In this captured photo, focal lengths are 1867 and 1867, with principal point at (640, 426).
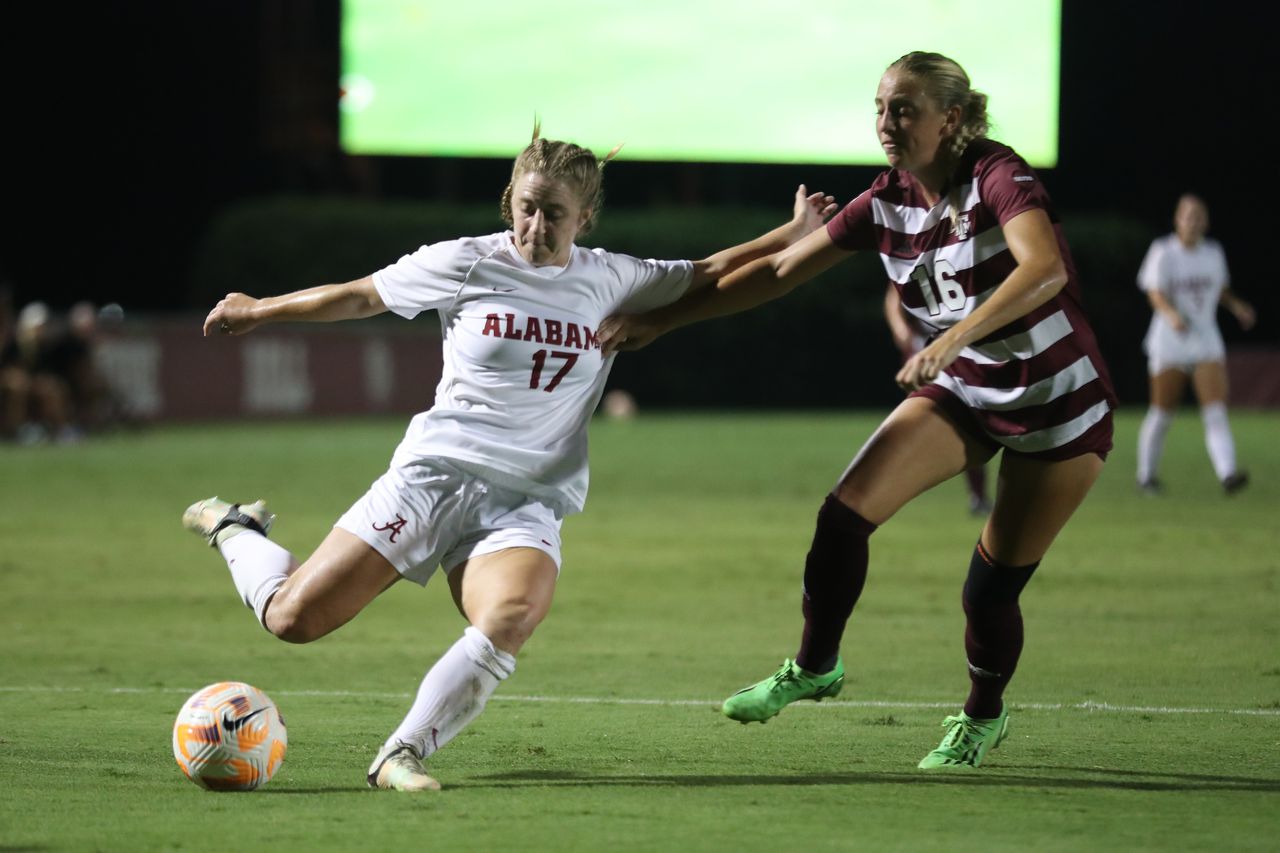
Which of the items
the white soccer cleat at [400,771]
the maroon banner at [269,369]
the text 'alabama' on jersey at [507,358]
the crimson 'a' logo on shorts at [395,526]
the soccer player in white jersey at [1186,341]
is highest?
the text 'alabama' on jersey at [507,358]

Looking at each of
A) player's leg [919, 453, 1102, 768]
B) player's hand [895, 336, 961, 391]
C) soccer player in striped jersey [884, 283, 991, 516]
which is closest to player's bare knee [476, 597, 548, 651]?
player's hand [895, 336, 961, 391]

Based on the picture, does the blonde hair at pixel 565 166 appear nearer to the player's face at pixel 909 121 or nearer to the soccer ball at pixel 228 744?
the player's face at pixel 909 121

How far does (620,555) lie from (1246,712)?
18.9 feet

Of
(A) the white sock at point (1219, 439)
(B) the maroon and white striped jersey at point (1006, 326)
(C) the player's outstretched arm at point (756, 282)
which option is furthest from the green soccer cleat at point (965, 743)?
(A) the white sock at point (1219, 439)

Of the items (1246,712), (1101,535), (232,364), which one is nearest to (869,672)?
(1246,712)

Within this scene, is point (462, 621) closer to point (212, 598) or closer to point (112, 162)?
point (212, 598)

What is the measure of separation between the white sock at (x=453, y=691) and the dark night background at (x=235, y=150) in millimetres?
29538

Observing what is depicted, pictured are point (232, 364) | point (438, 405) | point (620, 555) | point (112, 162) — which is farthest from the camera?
point (112, 162)

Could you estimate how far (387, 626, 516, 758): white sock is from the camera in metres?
5.07

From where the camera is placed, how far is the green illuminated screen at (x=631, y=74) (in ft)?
→ 88.2

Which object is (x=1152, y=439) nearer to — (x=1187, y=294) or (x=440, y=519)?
(x=1187, y=294)

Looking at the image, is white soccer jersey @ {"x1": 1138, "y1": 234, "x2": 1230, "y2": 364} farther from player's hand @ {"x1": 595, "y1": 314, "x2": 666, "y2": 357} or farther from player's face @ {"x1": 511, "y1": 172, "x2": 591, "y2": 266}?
player's face @ {"x1": 511, "y1": 172, "x2": 591, "y2": 266}

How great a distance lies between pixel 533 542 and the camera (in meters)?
5.29

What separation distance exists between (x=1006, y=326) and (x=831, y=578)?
0.96 meters
